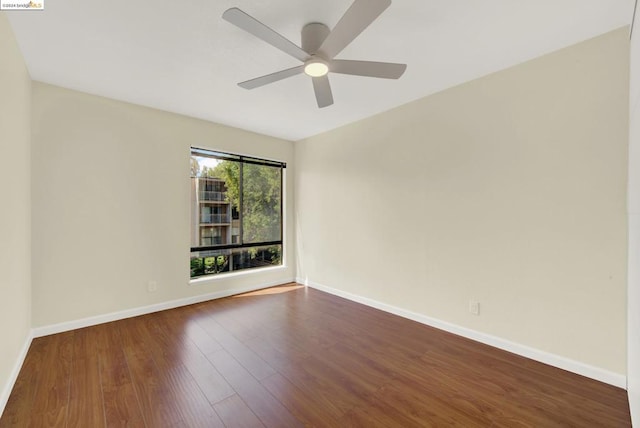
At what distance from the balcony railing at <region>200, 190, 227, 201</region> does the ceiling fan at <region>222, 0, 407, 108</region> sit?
2.11m

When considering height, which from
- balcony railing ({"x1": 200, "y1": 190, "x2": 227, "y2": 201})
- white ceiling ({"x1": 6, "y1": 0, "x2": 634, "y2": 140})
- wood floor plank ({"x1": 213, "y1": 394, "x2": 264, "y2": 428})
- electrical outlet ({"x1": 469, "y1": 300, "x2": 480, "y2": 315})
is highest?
white ceiling ({"x1": 6, "y1": 0, "x2": 634, "y2": 140})

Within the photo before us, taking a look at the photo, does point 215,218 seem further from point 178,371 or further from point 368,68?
point 368,68

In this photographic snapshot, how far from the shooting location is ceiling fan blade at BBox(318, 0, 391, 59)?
4.37 feet

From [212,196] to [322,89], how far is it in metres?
2.44

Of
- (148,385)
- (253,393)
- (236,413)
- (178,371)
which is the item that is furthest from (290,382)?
(148,385)

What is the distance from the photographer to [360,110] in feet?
10.9

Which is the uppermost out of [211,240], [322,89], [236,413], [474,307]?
[322,89]

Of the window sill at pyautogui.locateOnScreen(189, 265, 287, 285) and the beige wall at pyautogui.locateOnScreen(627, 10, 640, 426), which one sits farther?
the window sill at pyautogui.locateOnScreen(189, 265, 287, 285)

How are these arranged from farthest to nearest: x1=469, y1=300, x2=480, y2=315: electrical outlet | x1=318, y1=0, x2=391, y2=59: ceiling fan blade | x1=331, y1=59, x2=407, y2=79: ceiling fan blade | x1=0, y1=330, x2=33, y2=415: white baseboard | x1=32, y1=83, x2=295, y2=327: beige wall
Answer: x1=32, y1=83, x2=295, y2=327: beige wall
x1=469, y1=300, x2=480, y2=315: electrical outlet
x1=331, y1=59, x2=407, y2=79: ceiling fan blade
x1=0, y1=330, x2=33, y2=415: white baseboard
x1=318, y1=0, x2=391, y2=59: ceiling fan blade

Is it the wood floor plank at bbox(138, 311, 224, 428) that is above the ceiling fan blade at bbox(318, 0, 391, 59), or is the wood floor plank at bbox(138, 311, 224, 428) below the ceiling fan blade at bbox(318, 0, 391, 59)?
below

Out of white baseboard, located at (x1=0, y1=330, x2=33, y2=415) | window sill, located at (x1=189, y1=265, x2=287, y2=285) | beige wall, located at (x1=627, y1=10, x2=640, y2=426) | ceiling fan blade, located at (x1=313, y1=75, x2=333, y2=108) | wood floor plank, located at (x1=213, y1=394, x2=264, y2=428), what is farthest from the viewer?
window sill, located at (x1=189, y1=265, x2=287, y2=285)

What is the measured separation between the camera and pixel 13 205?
1.92m

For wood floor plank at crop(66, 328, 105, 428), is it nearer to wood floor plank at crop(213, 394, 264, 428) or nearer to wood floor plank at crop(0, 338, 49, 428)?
wood floor plank at crop(0, 338, 49, 428)

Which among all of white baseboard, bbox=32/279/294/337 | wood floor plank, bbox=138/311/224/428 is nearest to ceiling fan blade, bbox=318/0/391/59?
wood floor plank, bbox=138/311/224/428
